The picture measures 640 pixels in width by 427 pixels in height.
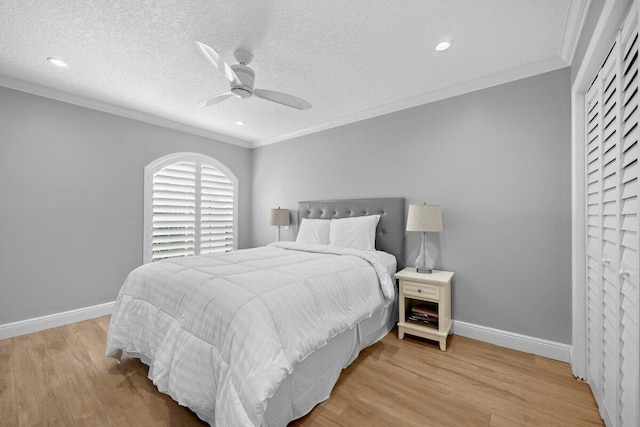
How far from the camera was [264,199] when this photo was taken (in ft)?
15.6

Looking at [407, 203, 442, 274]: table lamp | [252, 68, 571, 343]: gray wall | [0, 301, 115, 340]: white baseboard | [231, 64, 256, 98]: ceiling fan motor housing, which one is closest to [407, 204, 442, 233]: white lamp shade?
[407, 203, 442, 274]: table lamp

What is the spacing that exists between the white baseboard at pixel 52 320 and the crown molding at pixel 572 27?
511cm

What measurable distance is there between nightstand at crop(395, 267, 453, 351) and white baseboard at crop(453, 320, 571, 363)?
0.24 meters

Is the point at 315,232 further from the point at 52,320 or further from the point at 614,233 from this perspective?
the point at 52,320

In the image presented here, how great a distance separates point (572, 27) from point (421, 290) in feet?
7.43

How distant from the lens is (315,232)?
136 inches

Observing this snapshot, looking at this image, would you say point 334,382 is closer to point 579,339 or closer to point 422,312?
point 422,312

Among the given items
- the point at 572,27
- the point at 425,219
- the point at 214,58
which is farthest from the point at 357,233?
the point at 572,27

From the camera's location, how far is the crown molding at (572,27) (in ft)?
5.45

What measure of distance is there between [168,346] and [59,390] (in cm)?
96

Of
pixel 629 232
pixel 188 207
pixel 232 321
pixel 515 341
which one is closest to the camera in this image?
pixel 629 232

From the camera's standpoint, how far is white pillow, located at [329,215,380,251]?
301cm

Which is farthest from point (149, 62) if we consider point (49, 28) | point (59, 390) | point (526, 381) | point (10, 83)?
point (526, 381)

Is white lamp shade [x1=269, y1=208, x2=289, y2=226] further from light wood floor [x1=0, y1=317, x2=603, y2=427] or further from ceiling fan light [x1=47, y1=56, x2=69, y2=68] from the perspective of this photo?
ceiling fan light [x1=47, y1=56, x2=69, y2=68]
